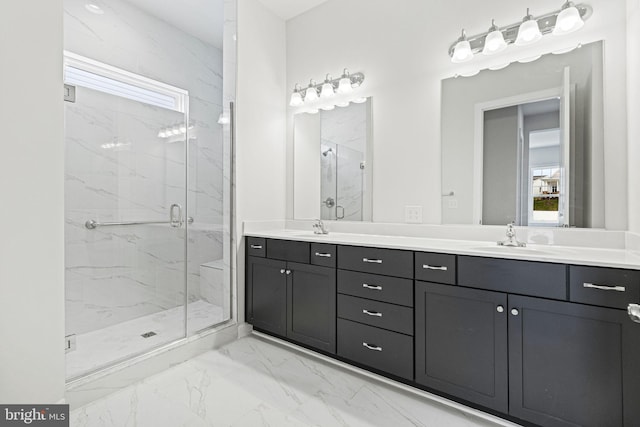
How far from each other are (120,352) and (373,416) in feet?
5.30

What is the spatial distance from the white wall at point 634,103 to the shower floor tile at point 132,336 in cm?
265

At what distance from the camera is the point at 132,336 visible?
2.34 metres

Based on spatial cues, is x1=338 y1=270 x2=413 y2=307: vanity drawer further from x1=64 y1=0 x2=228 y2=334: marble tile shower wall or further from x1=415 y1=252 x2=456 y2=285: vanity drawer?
x1=64 y1=0 x2=228 y2=334: marble tile shower wall

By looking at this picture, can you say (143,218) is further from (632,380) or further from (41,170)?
(632,380)

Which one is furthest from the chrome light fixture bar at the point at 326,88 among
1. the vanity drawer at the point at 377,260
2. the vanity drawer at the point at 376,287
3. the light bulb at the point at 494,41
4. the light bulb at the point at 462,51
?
the vanity drawer at the point at 376,287

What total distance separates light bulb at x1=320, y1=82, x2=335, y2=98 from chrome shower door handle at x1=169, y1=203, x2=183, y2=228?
1526mm

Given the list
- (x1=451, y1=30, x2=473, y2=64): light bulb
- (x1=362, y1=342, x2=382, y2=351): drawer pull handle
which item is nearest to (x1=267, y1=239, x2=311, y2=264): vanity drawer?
(x1=362, y1=342, x2=382, y2=351): drawer pull handle

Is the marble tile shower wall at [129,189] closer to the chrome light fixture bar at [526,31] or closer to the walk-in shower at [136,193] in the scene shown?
the walk-in shower at [136,193]

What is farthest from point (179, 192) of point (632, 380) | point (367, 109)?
point (632, 380)

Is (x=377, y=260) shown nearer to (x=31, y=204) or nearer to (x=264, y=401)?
(x=264, y=401)

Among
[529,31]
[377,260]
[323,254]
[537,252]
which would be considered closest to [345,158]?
[323,254]

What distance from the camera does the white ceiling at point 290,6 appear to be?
9.13 feet

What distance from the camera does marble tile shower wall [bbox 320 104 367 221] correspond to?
2.61m

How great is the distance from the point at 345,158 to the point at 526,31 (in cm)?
141
